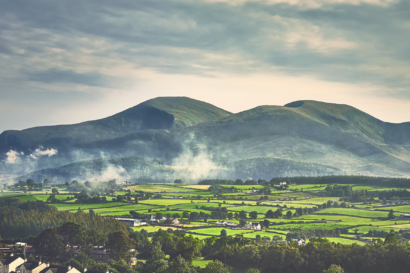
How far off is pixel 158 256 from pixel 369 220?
84.4 meters

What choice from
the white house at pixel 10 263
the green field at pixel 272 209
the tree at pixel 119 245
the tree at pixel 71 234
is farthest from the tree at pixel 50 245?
the green field at pixel 272 209

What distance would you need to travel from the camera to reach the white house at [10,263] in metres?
85.0

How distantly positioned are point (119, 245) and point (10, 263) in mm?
21381

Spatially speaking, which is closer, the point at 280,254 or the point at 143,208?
the point at 280,254

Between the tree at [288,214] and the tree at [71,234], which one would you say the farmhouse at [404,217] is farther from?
the tree at [71,234]

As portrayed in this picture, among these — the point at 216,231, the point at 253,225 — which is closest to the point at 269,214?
the point at 253,225

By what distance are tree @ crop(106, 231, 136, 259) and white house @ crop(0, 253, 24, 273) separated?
58.6ft

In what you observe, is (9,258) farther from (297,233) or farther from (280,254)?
(297,233)

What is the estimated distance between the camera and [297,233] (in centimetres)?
13375

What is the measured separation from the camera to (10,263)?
281ft

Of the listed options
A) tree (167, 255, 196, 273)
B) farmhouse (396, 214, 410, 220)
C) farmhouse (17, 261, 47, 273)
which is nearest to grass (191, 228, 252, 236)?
farmhouse (396, 214, 410, 220)

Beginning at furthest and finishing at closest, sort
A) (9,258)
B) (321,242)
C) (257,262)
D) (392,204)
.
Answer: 1. (392,204)
2. (321,242)
3. (257,262)
4. (9,258)

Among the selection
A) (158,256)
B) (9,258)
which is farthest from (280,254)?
(9,258)

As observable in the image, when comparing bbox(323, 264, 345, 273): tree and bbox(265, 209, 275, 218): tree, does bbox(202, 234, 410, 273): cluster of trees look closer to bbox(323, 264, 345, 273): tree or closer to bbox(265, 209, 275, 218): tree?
bbox(323, 264, 345, 273): tree
